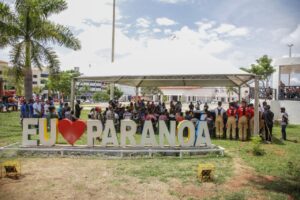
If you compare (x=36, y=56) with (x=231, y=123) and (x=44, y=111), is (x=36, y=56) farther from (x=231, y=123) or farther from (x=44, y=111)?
(x=231, y=123)

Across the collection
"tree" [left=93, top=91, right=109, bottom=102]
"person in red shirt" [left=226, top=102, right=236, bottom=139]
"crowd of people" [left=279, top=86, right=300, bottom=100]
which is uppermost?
"tree" [left=93, top=91, right=109, bottom=102]

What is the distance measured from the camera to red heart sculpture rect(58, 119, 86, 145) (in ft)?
31.3

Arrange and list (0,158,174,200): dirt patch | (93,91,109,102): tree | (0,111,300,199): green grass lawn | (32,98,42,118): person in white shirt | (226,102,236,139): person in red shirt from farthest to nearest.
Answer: (93,91,109,102): tree
(32,98,42,118): person in white shirt
(226,102,236,139): person in red shirt
(0,111,300,199): green grass lawn
(0,158,174,200): dirt patch

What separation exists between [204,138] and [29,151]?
19.6 feet

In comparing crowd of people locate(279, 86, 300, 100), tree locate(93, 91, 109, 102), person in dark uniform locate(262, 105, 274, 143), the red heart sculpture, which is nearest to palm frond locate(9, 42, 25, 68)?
the red heart sculpture

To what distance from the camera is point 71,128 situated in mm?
9586

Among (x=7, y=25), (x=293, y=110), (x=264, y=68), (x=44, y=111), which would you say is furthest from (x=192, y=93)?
(x=44, y=111)

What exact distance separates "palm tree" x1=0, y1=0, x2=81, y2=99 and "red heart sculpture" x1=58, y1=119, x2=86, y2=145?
877cm

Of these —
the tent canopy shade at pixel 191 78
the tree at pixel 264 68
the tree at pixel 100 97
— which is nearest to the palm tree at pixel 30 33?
the tent canopy shade at pixel 191 78

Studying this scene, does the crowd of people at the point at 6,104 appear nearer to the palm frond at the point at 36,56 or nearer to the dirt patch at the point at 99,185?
the palm frond at the point at 36,56

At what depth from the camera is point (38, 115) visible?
579 inches

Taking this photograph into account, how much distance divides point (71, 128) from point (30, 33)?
10234mm

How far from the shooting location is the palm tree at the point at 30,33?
16484mm

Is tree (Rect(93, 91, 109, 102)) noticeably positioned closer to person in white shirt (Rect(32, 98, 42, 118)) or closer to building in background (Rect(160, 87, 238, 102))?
building in background (Rect(160, 87, 238, 102))
